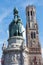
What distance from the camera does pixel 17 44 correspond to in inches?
3632

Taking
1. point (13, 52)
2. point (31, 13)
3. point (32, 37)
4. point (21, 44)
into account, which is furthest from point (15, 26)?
point (31, 13)

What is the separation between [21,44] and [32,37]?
21.4 m

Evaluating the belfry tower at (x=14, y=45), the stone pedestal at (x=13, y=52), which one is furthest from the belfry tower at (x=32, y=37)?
the belfry tower at (x=14, y=45)

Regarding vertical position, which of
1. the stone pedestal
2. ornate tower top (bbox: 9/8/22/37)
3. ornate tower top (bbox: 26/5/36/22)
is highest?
ornate tower top (bbox: 26/5/36/22)

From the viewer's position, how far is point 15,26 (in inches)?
3797

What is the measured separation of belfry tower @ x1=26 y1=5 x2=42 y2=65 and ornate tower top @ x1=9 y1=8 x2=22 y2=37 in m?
15.0

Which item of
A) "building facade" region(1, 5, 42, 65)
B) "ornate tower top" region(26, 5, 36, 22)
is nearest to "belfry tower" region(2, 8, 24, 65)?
"building facade" region(1, 5, 42, 65)

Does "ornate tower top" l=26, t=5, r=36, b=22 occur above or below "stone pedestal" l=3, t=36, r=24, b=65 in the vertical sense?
above

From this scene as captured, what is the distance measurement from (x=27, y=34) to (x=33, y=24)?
535cm

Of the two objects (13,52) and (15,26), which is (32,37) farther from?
(13,52)

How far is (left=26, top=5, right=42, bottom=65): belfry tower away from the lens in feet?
348

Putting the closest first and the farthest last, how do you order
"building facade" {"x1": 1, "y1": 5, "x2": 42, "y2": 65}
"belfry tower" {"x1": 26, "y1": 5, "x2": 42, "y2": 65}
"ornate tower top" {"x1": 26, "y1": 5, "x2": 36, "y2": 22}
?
1. "building facade" {"x1": 1, "y1": 5, "x2": 42, "y2": 65}
2. "belfry tower" {"x1": 26, "y1": 5, "x2": 42, "y2": 65}
3. "ornate tower top" {"x1": 26, "y1": 5, "x2": 36, "y2": 22}

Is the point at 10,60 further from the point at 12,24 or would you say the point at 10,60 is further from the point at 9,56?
the point at 12,24

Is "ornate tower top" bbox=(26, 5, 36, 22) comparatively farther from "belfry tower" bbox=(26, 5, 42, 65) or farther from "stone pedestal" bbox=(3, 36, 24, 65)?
"stone pedestal" bbox=(3, 36, 24, 65)
